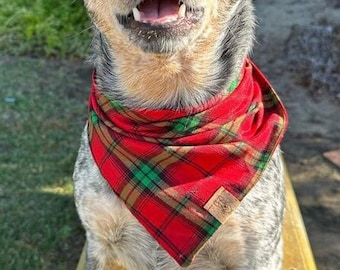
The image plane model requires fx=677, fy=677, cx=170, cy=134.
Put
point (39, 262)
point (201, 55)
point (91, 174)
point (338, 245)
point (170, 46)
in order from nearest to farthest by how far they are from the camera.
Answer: point (170, 46) < point (201, 55) < point (91, 174) < point (39, 262) < point (338, 245)

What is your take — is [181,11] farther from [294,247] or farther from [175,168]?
[294,247]

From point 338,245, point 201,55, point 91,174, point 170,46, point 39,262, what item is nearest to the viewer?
point 170,46

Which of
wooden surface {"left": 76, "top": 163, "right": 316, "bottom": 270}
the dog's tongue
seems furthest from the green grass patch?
the dog's tongue

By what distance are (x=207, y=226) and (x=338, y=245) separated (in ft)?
7.63

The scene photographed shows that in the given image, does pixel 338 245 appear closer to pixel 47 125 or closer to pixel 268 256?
pixel 268 256

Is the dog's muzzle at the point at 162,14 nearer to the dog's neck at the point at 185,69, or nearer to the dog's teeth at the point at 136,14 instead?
the dog's teeth at the point at 136,14

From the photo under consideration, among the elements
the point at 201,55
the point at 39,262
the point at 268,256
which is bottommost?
the point at 39,262

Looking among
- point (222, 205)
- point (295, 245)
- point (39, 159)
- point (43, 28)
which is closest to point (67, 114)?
point (39, 159)

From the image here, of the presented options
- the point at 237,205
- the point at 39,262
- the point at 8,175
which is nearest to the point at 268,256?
the point at 237,205

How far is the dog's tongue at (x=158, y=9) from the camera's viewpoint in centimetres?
271

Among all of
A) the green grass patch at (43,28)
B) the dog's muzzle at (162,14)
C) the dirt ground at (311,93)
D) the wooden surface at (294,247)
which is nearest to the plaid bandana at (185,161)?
the dog's muzzle at (162,14)

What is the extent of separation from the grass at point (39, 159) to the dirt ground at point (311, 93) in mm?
1923

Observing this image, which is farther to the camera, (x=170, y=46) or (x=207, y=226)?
(x=207, y=226)

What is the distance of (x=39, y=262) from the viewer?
464cm
